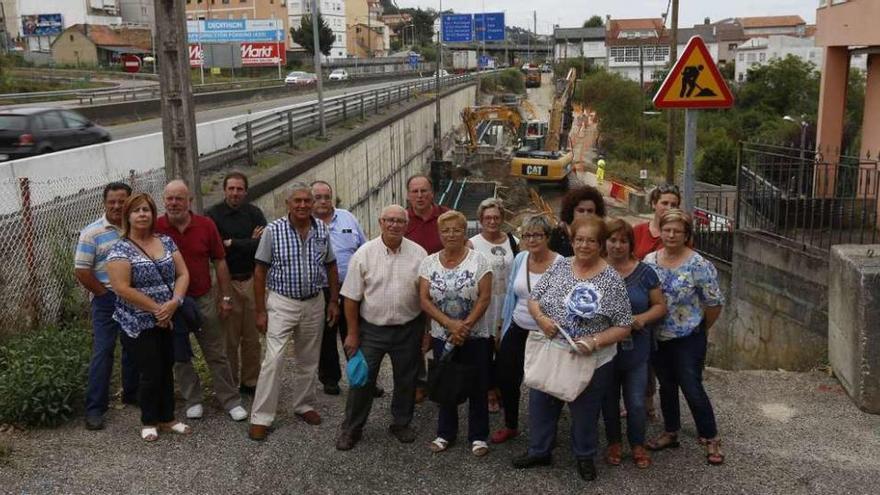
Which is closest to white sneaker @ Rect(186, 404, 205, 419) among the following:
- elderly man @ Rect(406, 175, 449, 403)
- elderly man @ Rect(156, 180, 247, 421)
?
elderly man @ Rect(156, 180, 247, 421)

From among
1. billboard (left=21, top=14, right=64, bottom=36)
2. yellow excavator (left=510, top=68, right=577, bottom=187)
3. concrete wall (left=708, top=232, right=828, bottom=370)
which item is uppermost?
billboard (left=21, top=14, right=64, bottom=36)

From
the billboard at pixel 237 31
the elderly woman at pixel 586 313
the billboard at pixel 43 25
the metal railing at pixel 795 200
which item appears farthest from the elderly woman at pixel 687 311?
→ the billboard at pixel 43 25

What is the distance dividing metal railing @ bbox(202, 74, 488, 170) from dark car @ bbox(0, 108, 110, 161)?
148 inches

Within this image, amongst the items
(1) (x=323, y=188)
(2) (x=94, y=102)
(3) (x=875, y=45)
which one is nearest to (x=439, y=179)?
(2) (x=94, y=102)

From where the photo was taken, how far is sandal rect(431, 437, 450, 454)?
5.11 m

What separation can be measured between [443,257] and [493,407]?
141cm

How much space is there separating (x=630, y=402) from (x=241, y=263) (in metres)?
3.01

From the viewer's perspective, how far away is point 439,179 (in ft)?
116

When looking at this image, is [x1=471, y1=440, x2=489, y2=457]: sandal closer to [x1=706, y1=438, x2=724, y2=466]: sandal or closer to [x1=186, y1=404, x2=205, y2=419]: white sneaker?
[x1=706, y1=438, x2=724, y2=466]: sandal

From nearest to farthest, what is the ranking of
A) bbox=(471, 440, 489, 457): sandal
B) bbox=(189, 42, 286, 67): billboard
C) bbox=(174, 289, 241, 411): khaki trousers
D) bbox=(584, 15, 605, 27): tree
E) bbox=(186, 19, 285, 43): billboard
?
bbox=(471, 440, 489, 457): sandal < bbox=(174, 289, 241, 411): khaki trousers < bbox=(186, 19, 285, 43): billboard < bbox=(189, 42, 286, 67): billboard < bbox=(584, 15, 605, 27): tree

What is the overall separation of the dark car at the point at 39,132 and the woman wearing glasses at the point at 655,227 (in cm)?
1371

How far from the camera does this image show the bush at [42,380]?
5.31 metres

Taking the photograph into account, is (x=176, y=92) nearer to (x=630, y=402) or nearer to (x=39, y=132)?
(x=630, y=402)

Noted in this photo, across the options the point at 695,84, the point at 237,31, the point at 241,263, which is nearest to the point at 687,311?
the point at 695,84
